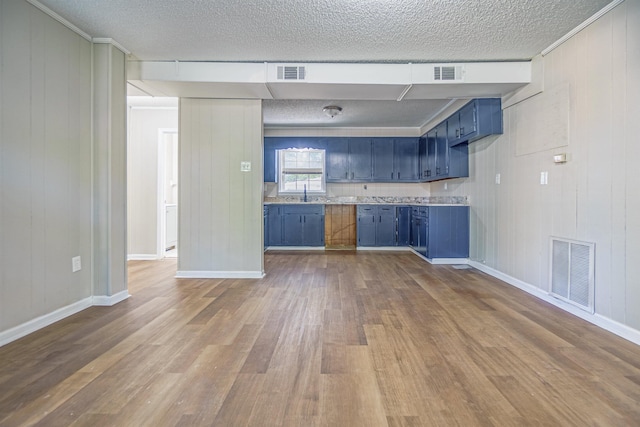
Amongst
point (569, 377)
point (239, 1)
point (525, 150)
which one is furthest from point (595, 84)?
point (239, 1)

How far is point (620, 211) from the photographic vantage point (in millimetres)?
2211

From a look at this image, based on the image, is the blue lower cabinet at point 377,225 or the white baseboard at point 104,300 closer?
the white baseboard at point 104,300

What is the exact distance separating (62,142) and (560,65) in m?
4.40

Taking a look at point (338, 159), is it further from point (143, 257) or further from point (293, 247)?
point (143, 257)

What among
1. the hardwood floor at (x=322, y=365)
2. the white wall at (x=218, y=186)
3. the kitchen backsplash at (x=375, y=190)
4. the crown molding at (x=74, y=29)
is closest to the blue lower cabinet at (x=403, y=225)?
the kitchen backsplash at (x=375, y=190)

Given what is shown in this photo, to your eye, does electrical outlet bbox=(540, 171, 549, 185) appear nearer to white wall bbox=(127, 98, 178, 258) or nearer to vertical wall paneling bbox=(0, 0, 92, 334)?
vertical wall paneling bbox=(0, 0, 92, 334)

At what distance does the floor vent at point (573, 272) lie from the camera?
8.05 feet

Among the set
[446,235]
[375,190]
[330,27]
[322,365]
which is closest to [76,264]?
[322,365]

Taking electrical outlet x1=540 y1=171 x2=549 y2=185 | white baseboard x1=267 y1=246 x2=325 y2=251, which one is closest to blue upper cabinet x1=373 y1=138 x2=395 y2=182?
white baseboard x1=267 y1=246 x2=325 y2=251

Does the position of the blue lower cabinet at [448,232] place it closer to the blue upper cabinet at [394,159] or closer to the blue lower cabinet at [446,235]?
the blue lower cabinet at [446,235]

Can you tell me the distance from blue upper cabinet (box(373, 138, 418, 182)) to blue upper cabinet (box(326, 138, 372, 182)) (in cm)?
18

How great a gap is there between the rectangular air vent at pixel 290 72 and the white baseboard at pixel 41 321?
9.32 feet

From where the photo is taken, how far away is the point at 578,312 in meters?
2.57

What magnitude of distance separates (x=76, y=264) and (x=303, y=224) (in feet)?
12.5
